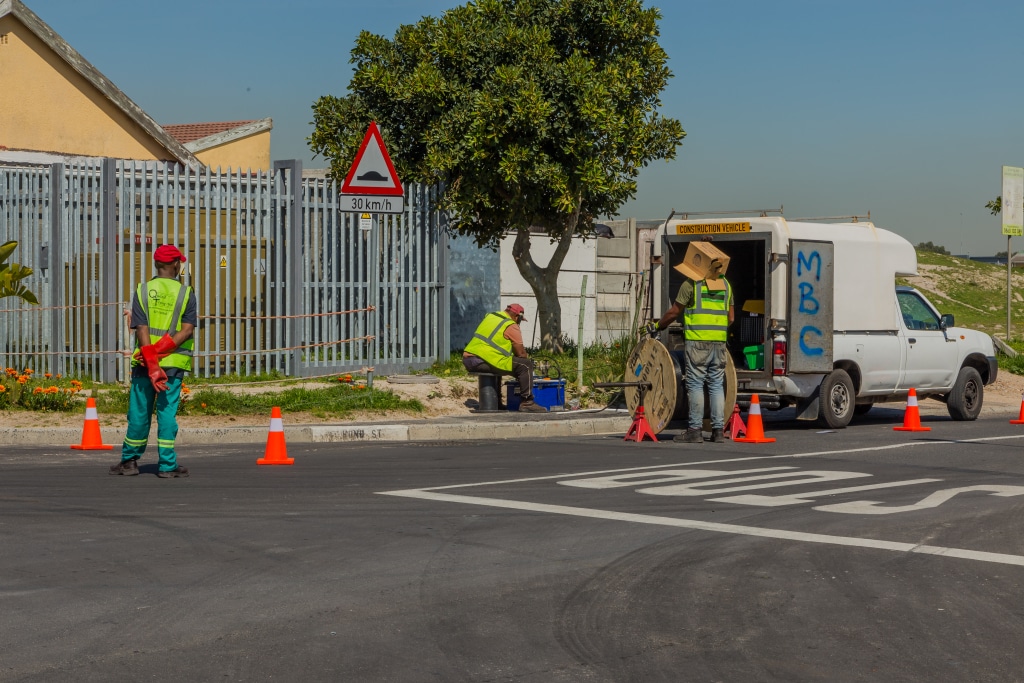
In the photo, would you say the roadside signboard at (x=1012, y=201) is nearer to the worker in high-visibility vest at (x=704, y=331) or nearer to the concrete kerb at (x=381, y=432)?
the concrete kerb at (x=381, y=432)

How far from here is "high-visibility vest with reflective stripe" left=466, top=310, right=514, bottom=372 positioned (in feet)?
54.4

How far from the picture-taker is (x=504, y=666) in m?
5.30

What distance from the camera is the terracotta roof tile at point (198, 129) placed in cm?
4247

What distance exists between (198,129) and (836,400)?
32467 mm

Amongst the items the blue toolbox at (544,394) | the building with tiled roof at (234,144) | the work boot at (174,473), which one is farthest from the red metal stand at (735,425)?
the building with tiled roof at (234,144)

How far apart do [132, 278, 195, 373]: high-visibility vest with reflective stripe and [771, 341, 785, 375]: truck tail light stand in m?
7.43

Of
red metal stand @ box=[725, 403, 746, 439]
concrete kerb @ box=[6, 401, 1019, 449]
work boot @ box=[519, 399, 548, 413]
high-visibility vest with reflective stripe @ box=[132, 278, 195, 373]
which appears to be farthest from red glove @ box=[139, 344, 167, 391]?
work boot @ box=[519, 399, 548, 413]

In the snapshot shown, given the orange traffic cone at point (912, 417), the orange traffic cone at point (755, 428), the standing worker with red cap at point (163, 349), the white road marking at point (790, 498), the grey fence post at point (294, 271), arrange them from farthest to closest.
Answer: the grey fence post at point (294, 271) → the orange traffic cone at point (912, 417) → the orange traffic cone at point (755, 428) → the standing worker with red cap at point (163, 349) → the white road marking at point (790, 498)

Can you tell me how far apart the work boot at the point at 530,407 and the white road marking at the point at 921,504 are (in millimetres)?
6937

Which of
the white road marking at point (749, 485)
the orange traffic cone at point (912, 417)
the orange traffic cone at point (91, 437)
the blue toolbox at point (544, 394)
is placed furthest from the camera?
the blue toolbox at point (544, 394)

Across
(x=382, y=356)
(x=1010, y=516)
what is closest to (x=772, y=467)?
(x=1010, y=516)

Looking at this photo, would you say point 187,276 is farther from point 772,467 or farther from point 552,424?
point 772,467

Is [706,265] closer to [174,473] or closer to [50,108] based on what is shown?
[174,473]

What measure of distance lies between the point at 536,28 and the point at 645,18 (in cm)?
217
